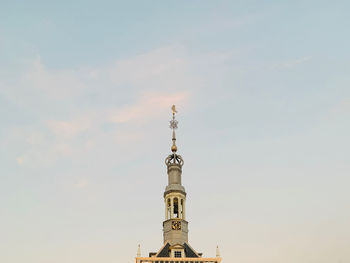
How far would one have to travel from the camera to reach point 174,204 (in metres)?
83.6

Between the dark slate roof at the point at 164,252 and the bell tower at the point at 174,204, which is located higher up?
the bell tower at the point at 174,204

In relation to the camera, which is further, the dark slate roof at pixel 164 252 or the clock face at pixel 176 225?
the clock face at pixel 176 225

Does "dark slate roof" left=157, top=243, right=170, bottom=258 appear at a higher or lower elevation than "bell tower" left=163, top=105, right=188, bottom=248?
lower

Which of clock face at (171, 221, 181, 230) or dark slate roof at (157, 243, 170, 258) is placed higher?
clock face at (171, 221, 181, 230)

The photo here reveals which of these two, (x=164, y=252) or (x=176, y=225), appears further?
(x=176, y=225)

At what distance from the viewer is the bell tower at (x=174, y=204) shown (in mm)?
79188

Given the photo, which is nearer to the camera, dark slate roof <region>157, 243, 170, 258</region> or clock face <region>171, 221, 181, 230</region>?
dark slate roof <region>157, 243, 170, 258</region>

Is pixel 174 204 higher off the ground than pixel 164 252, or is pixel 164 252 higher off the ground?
pixel 174 204

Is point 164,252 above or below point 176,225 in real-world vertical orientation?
below

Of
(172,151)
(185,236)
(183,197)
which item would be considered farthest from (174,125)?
(185,236)

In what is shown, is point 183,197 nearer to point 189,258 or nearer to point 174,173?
point 174,173

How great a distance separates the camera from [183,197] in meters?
83.9

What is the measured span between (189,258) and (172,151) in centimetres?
1956

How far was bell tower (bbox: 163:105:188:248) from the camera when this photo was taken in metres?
79.2
